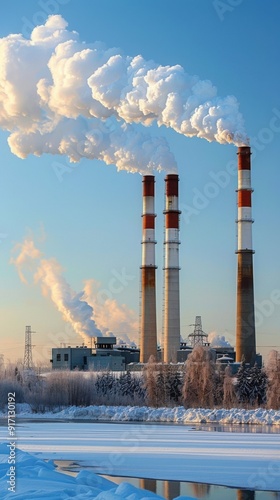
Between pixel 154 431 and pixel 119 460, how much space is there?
284 inches

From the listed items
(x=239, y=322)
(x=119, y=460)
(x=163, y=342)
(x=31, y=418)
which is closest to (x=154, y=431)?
(x=119, y=460)

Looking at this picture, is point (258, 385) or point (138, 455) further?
point (258, 385)

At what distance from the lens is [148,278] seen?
131ft

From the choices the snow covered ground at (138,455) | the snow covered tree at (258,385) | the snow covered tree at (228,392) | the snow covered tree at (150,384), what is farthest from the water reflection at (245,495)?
the snow covered tree at (150,384)

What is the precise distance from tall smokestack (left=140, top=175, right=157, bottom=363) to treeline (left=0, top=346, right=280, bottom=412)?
3622 millimetres

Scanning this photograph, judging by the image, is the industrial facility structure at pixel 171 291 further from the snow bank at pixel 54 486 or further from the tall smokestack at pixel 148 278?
the snow bank at pixel 54 486

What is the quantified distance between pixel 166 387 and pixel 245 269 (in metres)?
7.11

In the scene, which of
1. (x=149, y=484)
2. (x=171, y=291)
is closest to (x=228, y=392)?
(x=171, y=291)

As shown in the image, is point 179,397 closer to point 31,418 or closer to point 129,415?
point 129,415

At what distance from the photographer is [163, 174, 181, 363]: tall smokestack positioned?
3909 cm

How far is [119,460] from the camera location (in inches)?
608

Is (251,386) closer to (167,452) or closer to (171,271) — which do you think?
(171,271)

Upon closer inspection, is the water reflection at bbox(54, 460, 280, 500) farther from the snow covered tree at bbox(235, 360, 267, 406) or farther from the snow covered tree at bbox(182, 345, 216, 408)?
the snow covered tree at bbox(235, 360, 267, 406)

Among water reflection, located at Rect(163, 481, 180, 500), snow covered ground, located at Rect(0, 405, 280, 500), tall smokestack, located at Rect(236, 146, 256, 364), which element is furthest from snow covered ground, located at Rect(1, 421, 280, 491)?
tall smokestack, located at Rect(236, 146, 256, 364)
